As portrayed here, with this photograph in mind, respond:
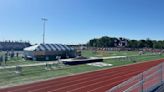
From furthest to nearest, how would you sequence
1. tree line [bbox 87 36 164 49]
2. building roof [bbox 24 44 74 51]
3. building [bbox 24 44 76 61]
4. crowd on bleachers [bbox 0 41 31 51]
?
tree line [bbox 87 36 164 49]
crowd on bleachers [bbox 0 41 31 51]
building roof [bbox 24 44 74 51]
building [bbox 24 44 76 61]

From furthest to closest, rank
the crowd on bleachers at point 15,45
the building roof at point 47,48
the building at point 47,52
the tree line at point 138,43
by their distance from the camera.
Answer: the tree line at point 138,43
the crowd on bleachers at point 15,45
the building roof at point 47,48
the building at point 47,52

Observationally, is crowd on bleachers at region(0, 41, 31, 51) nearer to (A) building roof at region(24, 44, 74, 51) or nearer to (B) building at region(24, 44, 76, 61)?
(A) building roof at region(24, 44, 74, 51)

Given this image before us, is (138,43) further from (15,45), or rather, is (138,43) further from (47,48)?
(47,48)

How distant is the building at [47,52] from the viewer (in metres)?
40.0

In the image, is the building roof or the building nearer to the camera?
the building

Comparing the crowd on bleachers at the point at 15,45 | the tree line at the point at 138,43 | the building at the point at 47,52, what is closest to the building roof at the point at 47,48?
the building at the point at 47,52

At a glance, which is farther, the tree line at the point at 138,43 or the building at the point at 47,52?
the tree line at the point at 138,43

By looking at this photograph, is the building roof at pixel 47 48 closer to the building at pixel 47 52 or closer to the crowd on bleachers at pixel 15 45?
Answer: the building at pixel 47 52

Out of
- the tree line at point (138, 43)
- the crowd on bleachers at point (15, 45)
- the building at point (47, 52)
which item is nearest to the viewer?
the building at point (47, 52)

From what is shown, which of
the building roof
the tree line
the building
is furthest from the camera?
the tree line

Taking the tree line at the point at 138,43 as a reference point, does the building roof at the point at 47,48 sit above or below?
below

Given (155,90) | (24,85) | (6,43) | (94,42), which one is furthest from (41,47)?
(94,42)

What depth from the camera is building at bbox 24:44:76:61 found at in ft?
131

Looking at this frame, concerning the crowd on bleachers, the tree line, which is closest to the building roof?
the tree line
